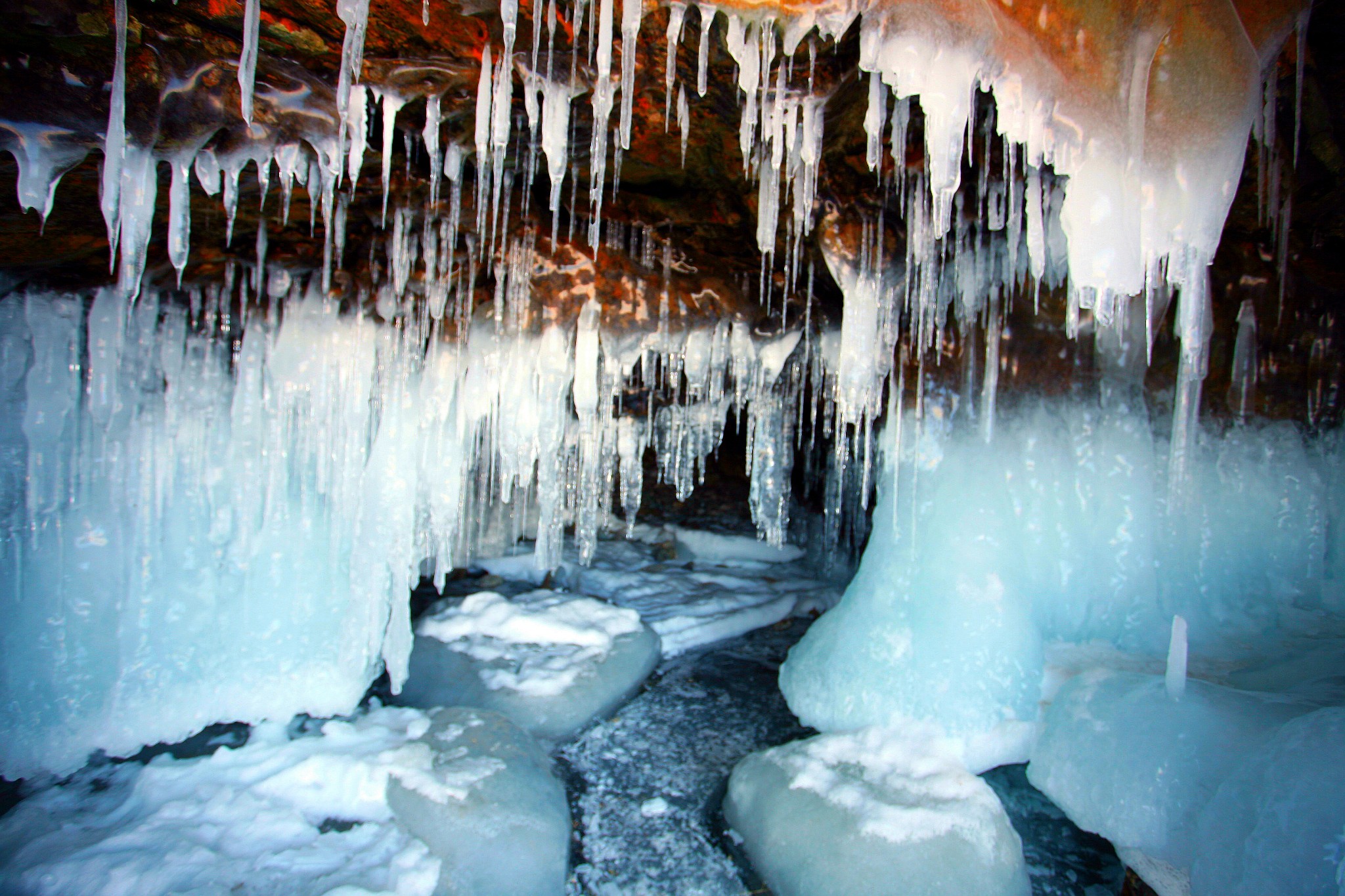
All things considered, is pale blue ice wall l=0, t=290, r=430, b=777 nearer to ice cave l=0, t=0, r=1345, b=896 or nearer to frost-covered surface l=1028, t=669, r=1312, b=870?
ice cave l=0, t=0, r=1345, b=896

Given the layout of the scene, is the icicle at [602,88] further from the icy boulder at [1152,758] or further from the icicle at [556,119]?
the icy boulder at [1152,758]

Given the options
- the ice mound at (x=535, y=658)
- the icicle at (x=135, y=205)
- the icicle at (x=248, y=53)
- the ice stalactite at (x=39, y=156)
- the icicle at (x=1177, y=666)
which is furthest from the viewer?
the ice mound at (x=535, y=658)

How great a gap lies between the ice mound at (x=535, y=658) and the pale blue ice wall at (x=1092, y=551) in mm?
1839

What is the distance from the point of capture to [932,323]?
17.0ft

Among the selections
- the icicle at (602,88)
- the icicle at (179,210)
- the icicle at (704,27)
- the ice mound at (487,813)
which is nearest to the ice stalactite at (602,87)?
the icicle at (602,88)

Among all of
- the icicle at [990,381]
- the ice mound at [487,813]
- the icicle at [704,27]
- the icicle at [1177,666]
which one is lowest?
the ice mound at [487,813]

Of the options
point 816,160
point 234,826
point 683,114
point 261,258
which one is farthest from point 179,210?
point 234,826

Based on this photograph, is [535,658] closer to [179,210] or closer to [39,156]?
[179,210]

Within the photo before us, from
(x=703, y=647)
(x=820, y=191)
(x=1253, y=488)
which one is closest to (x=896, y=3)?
(x=820, y=191)

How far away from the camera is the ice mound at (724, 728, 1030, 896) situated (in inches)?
130

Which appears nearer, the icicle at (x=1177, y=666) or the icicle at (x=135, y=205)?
the icicle at (x=135, y=205)

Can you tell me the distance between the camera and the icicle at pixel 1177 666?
3.52 m

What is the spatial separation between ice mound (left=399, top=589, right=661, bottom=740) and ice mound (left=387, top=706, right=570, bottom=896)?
88 cm

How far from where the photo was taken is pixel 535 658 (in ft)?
19.6
